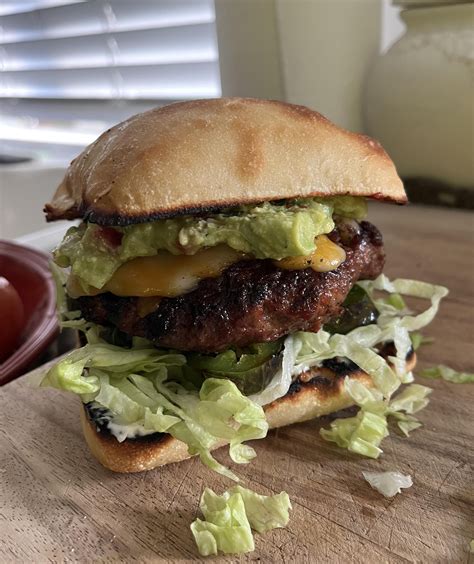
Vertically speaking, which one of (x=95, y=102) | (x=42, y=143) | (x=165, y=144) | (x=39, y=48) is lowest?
(x=42, y=143)

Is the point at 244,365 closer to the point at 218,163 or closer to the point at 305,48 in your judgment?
the point at 218,163

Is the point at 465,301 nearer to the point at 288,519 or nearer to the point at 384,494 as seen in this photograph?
the point at 384,494

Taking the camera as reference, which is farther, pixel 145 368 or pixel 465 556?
pixel 145 368

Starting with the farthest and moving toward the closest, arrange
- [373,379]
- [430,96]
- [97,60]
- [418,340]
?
A: [97,60] < [430,96] < [418,340] < [373,379]

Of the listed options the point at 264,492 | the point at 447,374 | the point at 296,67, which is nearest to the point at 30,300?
the point at 264,492

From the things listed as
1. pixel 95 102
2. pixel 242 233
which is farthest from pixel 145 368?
pixel 95 102

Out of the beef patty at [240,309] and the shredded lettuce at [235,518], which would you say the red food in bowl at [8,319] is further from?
the shredded lettuce at [235,518]

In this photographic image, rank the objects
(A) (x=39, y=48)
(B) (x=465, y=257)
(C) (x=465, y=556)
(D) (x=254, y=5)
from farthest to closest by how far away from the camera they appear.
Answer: (A) (x=39, y=48) → (D) (x=254, y=5) → (B) (x=465, y=257) → (C) (x=465, y=556)

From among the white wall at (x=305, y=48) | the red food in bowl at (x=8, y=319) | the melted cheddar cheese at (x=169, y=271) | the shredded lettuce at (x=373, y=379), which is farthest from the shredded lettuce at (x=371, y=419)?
the white wall at (x=305, y=48)
